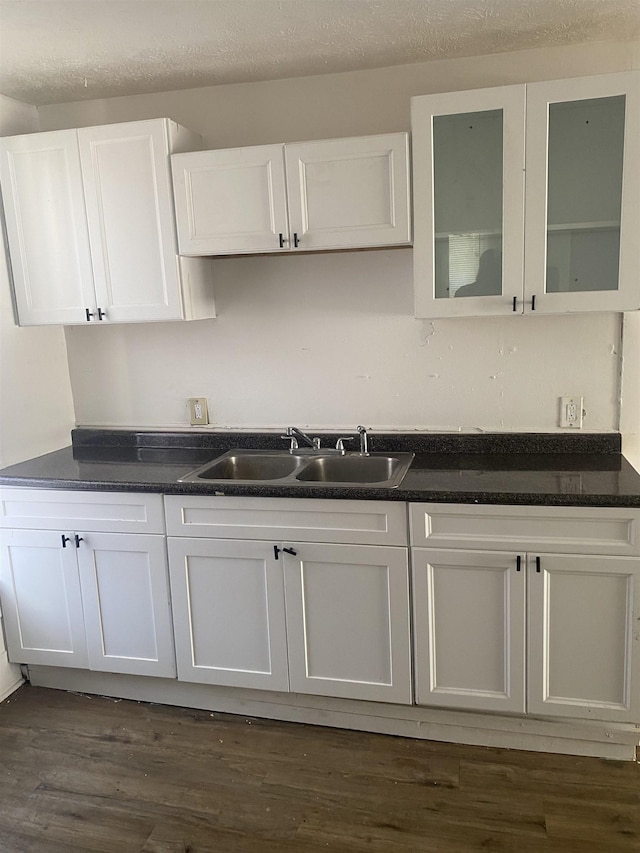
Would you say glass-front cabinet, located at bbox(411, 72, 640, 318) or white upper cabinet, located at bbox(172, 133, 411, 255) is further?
white upper cabinet, located at bbox(172, 133, 411, 255)

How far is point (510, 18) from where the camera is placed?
223 cm

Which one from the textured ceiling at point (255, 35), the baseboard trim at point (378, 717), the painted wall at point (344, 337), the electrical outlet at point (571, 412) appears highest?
the textured ceiling at point (255, 35)

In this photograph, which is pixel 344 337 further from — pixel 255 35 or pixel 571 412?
pixel 255 35

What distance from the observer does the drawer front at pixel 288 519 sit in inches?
92.6

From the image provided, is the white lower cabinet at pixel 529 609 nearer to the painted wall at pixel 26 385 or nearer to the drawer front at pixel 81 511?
the drawer front at pixel 81 511

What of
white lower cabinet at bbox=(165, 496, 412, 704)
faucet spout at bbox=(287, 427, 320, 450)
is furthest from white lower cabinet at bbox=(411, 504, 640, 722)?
faucet spout at bbox=(287, 427, 320, 450)

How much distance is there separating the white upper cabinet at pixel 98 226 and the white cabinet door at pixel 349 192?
0.50 m

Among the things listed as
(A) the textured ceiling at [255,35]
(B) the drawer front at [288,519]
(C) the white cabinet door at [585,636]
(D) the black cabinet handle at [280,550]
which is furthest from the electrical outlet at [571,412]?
(A) the textured ceiling at [255,35]

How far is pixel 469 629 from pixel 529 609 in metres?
0.21

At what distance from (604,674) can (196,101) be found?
2.59 meters

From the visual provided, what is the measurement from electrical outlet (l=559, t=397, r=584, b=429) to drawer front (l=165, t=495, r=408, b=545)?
2.70ft

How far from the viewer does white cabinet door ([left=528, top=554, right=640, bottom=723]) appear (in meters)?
2.21

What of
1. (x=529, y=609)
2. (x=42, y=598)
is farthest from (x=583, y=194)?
(x=42, y=598)

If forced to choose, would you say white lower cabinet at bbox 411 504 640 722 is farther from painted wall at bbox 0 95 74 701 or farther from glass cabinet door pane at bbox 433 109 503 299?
painted wall at bbox 0 95 74 701
